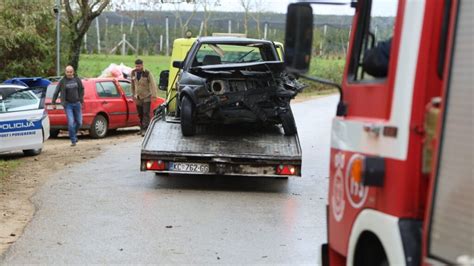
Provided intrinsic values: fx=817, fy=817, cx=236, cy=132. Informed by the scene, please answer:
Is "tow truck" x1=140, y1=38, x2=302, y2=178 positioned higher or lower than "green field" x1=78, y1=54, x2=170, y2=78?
higher

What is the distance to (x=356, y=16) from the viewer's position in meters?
5.12

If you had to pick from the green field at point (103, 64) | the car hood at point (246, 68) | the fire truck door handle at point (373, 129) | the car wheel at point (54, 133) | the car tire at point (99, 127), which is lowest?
the green field at point (103, 64)

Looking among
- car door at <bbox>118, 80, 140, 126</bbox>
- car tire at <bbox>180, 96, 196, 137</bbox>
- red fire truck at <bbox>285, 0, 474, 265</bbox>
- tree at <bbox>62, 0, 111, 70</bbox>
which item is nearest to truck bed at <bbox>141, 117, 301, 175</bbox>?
car tire at <bbox>180, 96, 196, 137</bbox>

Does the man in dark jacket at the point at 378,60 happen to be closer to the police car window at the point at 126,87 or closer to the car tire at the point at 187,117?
the car tire at the point at 187,117

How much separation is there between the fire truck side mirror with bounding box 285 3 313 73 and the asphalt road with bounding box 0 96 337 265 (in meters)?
3.47

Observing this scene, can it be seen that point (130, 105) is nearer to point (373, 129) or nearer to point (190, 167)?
point (190, 167)

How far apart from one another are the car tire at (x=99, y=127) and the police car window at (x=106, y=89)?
62 centimetres

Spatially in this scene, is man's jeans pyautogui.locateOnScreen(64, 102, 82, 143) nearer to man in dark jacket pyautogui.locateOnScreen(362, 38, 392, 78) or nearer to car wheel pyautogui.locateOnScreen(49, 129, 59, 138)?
car wheel pyautogui.locateOnScreen(49, 129, 59, 138)

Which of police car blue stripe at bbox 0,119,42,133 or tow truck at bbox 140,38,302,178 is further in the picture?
police car blue stripe at bbox 0,119,42,133

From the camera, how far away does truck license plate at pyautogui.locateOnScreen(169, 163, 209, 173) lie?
1183cm

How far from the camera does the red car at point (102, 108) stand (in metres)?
20.7

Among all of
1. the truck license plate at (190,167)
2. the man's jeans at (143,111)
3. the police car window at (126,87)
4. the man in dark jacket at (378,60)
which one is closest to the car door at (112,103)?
the police car window at (126,87)

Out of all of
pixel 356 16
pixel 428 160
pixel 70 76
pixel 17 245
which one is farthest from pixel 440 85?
pixel 70 76

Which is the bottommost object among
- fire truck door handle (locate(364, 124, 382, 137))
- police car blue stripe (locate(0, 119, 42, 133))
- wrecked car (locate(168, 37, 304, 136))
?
police car blue stripe (locate(0, 119, 42, 133))
